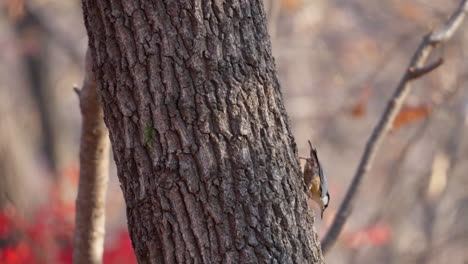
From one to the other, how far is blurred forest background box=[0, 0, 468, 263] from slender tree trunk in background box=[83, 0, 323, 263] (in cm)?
203

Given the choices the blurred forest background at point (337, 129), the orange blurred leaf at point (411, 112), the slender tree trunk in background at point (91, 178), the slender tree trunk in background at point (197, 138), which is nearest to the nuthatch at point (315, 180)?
the slender tree trunk in background at point (197, 138)

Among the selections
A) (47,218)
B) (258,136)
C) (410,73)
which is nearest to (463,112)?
(410,73)

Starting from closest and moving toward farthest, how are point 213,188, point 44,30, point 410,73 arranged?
point 213,188 < point 410,73 < point 44,30

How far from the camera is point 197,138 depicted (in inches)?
74.4

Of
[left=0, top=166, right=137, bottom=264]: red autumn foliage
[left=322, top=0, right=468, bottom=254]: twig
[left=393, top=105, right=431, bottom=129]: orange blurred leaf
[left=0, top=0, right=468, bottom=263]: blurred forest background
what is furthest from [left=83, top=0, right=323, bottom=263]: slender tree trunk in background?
[left=0, top=166, right=137, bottom=264]: red autumn foliage

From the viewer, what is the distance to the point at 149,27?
1908mm

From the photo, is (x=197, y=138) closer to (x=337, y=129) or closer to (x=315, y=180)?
(x=315, y=180)

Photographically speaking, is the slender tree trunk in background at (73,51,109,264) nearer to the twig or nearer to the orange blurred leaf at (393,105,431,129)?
the twig

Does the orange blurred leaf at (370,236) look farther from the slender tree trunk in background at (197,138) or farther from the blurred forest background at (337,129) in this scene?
the slender tree trunk in background at (197,138)

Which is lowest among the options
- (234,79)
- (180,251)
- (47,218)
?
(180,251)

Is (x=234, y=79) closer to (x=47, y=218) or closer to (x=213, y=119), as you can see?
(x=213, y=119)

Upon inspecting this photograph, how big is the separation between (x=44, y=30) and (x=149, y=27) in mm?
9194

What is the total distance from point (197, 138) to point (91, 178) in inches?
42.0

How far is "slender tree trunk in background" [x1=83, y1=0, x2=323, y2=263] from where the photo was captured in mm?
1876
